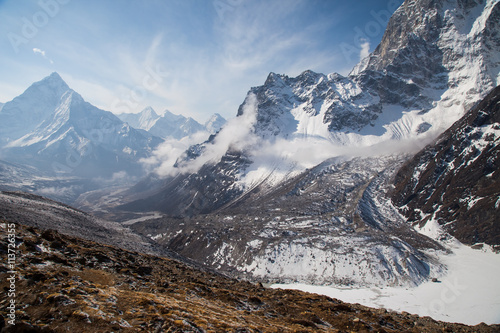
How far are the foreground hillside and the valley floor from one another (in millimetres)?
43708

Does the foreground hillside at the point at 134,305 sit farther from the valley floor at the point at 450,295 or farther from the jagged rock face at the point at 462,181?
the jagged rock face at the point at 462,181

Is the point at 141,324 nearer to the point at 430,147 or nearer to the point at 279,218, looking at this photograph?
the point at 279,218

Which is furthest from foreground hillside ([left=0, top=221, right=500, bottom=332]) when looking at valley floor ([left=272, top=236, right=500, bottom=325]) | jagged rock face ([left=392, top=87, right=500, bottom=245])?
jagged rock face ([left=392, top=87, right=500, bottom=245])

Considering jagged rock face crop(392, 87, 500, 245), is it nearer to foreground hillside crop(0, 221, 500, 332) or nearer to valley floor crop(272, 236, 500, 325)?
valley floor crop(272, 236, 500, 325)

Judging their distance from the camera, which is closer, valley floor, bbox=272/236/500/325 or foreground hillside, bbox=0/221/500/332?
foreground hillside, bbox=0/221/500/332

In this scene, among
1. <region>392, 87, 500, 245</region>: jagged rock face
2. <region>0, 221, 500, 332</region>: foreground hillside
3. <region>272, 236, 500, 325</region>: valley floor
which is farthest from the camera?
<region>392, 87, 500, 245</region>: jagged rock face

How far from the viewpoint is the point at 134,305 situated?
16.7 m

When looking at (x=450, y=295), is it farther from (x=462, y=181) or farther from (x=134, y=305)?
(x=462, y=181)

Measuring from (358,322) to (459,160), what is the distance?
183171 mm

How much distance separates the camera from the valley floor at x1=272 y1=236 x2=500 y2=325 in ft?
216

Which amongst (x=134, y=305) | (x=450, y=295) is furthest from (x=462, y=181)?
(x=134, y=305)

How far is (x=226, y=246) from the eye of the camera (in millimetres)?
124625

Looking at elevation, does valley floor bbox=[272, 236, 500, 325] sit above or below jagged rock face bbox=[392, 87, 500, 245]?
below

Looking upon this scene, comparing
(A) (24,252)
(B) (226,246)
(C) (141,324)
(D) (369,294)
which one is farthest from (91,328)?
(B) (226,246)
